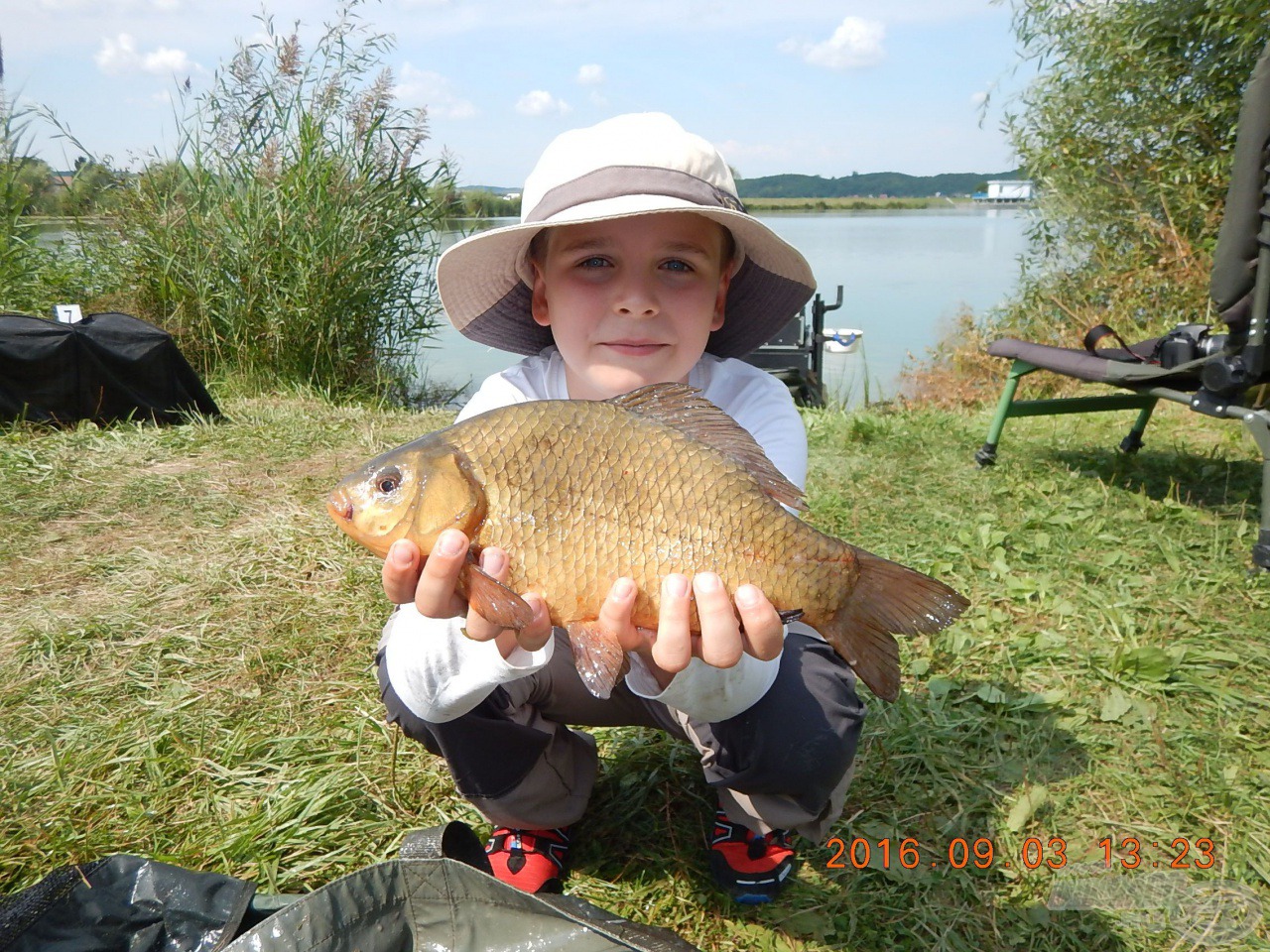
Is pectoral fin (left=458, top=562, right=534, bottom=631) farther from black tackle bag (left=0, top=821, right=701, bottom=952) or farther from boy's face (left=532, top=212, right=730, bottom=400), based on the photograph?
boy's face (left=532, top=212, right=730, bottom=400)

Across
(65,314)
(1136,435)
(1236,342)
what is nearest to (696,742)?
(1236,342)

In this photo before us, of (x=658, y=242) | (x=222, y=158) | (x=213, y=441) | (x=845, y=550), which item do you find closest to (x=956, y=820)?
(x=845, y=550)

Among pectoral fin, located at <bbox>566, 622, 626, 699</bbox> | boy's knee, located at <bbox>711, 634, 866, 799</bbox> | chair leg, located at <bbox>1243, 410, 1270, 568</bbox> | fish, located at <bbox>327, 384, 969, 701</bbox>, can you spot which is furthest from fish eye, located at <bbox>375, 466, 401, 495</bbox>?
chair leg, located at <bbox>1243, 410, 1270, 568</bbox>

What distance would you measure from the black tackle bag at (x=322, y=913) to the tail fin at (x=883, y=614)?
41cm

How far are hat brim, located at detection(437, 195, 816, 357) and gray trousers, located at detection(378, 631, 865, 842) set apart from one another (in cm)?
61

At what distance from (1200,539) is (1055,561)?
48cm

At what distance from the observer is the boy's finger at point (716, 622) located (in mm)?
1024

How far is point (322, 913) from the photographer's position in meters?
1.06

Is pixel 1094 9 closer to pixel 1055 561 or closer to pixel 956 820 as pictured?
pixel 1055 561

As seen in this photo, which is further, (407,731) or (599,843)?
(599,843)

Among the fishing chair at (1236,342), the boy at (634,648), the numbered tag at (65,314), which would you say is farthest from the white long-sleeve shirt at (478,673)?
the numbered tag at (65,314)

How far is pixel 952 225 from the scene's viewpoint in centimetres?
3756

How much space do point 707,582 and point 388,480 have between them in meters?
0.39

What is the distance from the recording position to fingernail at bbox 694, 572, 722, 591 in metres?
1.02
